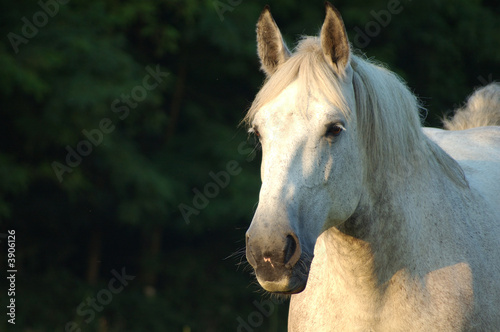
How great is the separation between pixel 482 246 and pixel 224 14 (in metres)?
7.15

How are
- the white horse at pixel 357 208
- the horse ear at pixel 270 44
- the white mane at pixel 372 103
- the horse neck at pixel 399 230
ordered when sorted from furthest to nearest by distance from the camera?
the horse ear at pixel 270 44 < the horse neck at pixel 399 230 < the white mane at pixel 372 103 < the white horse at pixel 357 208

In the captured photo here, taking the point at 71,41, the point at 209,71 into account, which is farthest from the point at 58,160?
the point at 209,71

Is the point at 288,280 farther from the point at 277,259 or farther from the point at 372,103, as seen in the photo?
the point at 372,103

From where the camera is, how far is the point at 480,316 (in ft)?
8.55

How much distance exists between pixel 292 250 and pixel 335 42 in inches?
36.1

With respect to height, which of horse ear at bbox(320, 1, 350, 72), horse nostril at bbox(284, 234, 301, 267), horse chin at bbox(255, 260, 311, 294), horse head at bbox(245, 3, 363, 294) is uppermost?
horse ear at bbox(320, 1, 350, 72)

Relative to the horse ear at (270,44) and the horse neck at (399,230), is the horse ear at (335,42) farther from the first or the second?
the horse neck at (399,230)

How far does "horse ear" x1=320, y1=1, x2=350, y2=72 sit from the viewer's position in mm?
2498

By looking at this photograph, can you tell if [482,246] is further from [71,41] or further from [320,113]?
[71,41]

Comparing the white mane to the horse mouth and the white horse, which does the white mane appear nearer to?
the white horse

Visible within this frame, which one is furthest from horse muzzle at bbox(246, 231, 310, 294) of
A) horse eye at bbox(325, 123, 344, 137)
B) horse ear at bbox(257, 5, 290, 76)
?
horse ear at bbox(257, 5, 290, 76)

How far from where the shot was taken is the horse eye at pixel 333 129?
239cm

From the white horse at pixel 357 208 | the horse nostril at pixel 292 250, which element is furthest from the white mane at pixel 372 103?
the horse nostril at pixel 292 250

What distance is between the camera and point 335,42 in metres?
2.56
